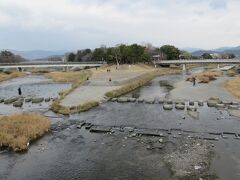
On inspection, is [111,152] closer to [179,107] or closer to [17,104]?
[179,107]

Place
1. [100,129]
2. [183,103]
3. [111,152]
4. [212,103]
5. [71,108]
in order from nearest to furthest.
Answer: [111,152] < [100,129] < [71,108] < [212,103] < [183,103]

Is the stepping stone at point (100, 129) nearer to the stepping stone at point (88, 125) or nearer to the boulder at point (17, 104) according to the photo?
the stepping stone at point (88, 125)

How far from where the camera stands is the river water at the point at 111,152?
1548cm

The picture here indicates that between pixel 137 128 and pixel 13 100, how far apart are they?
2076cm

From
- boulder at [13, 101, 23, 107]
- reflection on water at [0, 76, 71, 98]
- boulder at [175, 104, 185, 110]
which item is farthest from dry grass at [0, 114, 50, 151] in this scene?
reflection on water at [0, 76, 71, 98]

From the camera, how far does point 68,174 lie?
50.7ft

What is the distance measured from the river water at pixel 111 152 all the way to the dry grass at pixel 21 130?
66 centimetres

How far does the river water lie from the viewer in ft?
50.8

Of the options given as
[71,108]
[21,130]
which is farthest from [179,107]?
[21,130]

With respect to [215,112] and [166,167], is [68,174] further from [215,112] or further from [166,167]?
[215,112]

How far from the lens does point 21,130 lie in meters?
21.3

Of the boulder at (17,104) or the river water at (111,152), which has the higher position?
the boulder at (17,104)

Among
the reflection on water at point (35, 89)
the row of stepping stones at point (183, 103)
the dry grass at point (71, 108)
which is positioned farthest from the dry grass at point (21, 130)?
the reflection on water at point (35, 89)

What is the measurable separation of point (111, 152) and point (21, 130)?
756 centimetres
